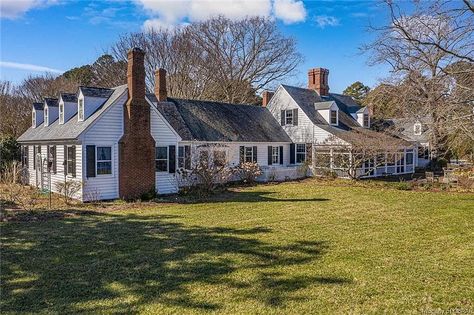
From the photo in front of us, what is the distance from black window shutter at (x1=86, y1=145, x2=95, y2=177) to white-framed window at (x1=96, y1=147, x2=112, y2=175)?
20 cm

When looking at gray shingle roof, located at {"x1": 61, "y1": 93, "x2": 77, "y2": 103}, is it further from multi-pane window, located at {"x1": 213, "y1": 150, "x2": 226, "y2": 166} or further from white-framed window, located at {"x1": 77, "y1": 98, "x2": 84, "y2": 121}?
multi-pane window, located at {"x1": 213, "y1": 150, "x2": 226, "y2": 166}

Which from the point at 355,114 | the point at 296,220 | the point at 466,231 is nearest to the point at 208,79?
the point at 355,114

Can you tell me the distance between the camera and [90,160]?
14992 millimetres

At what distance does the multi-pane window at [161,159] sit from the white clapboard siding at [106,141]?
208 centimetres

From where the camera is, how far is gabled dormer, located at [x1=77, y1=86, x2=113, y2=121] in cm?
1595

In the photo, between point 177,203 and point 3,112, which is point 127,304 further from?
point 3,112

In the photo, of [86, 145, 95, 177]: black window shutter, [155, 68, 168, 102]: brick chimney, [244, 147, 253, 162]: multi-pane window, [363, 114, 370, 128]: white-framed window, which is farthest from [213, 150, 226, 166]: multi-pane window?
[363, 114, 370, 128]: white-framed window

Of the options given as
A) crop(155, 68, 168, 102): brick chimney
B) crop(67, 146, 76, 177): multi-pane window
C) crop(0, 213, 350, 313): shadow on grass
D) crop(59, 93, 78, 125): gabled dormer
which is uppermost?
crop(155, 68, 168, 102): brick chimney

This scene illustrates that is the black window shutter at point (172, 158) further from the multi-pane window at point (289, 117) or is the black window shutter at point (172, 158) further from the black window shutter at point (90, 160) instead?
the multi-pane window at point (289, 117)

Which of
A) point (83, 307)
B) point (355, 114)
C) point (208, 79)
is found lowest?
point (83, 307)

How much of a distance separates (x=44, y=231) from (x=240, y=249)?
5.53m

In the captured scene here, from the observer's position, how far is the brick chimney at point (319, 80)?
30.0 metres

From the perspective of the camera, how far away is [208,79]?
37.1m

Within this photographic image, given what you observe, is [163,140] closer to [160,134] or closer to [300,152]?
[160,134]
